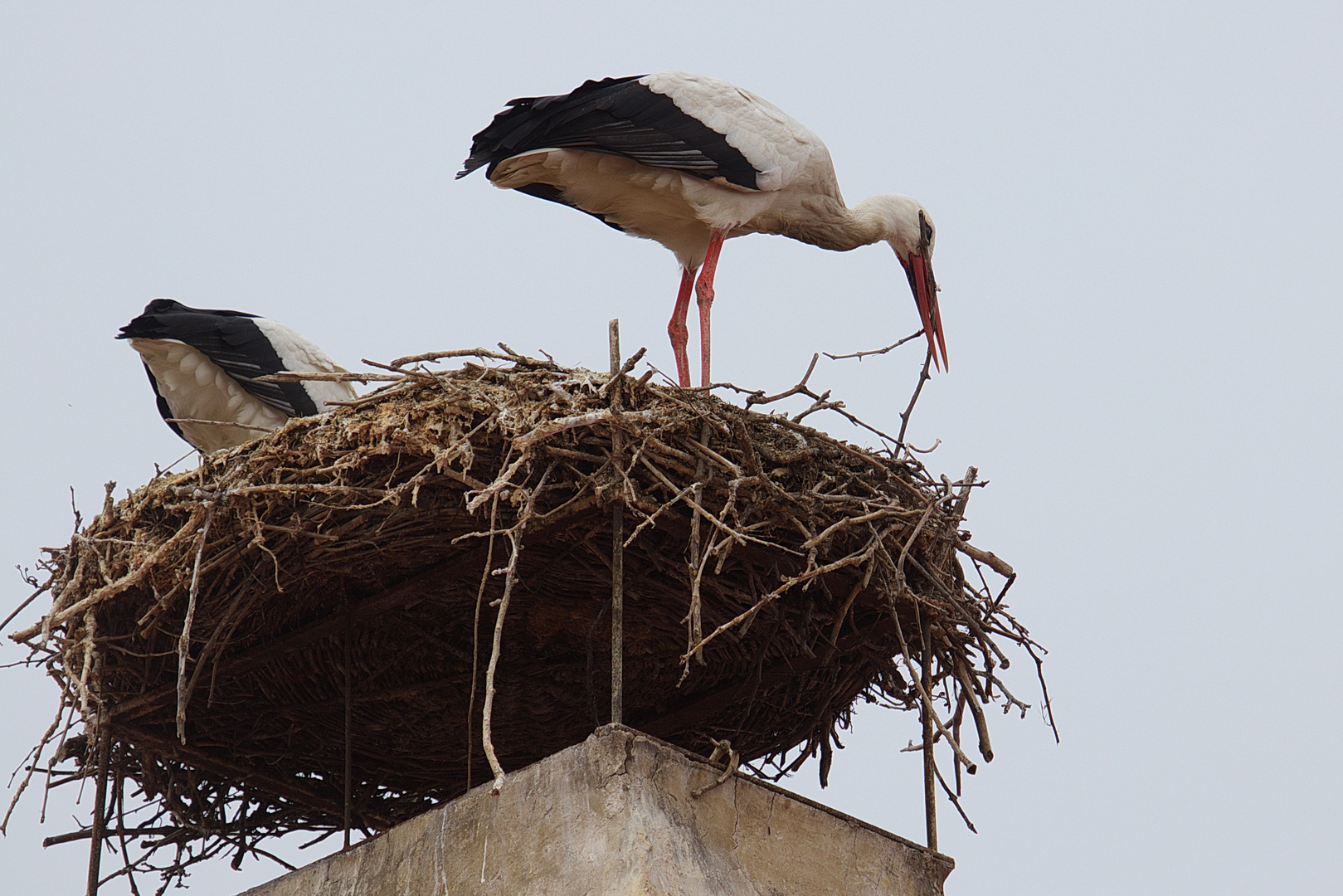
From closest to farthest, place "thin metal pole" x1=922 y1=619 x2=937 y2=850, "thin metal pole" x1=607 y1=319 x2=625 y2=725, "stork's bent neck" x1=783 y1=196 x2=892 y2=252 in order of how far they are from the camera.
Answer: "thin metal pole" x1=607 y1=319 x2=625 y2=725 < "thin metal pole" x1=922 y1=619 x2=937 y2=850 < "stork's bent neck" x1=783 y1=196 x2=892 y2=252

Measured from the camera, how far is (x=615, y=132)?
235 inches

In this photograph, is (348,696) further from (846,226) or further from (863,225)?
(863,225)

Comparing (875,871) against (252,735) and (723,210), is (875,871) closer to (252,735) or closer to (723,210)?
(252,735)

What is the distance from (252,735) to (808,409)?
7.79 ft

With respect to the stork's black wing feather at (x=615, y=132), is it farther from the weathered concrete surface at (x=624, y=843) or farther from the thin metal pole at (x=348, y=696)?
the weathered concrete surface at (x=624, y=843)

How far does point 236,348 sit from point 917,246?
122 inches

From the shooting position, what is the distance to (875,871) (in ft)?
15.2

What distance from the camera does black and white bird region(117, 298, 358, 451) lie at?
682cm

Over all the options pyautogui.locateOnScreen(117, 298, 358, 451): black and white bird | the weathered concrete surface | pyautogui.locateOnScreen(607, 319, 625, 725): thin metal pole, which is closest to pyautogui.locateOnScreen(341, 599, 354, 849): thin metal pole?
the weathered concrete surface

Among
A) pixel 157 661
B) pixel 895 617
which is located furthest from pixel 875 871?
pixel 157 661

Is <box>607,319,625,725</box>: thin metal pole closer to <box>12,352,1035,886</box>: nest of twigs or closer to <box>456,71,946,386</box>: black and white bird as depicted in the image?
<box>12,352,1035,886</box>: nest of twigs

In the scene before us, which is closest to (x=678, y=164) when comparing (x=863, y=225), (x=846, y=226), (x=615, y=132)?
(x=615, y=132)

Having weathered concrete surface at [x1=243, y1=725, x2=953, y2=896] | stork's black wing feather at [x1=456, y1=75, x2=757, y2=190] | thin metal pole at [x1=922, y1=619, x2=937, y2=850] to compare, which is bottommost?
weathered concrete surface at [x1=243, y1=725, x2=953, y2=896]

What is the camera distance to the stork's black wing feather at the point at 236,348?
Answer: 6801 mm
